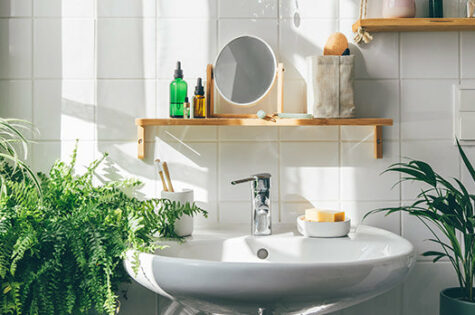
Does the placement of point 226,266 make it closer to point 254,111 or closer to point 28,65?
point 254,111

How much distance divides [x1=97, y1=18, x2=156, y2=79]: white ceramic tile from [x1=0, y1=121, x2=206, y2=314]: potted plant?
19.0 inches

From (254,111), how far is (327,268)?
692mm

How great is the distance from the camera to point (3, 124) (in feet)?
3.68

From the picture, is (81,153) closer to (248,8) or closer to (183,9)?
(183,9)

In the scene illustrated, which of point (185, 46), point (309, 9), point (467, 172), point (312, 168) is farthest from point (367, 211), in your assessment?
point (185, 46)

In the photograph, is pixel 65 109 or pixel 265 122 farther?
pixel 65 109

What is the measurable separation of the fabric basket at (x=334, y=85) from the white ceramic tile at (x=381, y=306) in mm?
619

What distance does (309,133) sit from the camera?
1.54m

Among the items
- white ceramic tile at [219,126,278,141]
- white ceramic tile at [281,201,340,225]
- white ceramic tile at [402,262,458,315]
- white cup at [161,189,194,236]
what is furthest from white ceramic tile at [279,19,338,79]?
white ceramic tile at [402,262,458,315]

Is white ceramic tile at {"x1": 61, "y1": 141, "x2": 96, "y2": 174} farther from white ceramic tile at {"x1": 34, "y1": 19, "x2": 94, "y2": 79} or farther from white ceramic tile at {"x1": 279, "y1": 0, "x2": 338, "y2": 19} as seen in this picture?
white ceramic tile at {"x1": 279, "y1": 0, "x2": 338, "y2": 19}

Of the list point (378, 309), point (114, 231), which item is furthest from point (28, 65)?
point (378, 309)

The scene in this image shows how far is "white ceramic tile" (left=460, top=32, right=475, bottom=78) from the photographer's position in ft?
5.04

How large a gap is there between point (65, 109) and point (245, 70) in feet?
2.03

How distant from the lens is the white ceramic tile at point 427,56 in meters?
1.53
